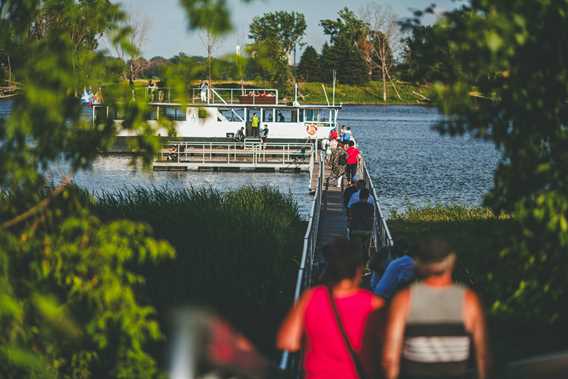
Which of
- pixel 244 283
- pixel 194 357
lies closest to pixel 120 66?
pixel 194 357

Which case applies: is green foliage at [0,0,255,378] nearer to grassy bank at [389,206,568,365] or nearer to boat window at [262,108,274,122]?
grassy bank at [389,206,568,365]

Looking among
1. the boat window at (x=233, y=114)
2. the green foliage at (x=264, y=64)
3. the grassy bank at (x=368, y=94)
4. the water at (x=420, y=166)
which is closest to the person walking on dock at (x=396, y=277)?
the green foliage at (x=264, y=64)

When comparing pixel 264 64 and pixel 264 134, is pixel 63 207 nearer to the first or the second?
pixel 264 64

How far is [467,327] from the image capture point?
15.0ft

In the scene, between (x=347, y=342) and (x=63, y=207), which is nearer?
(x=347, y=342)

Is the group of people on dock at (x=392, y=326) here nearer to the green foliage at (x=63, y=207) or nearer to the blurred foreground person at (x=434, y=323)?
the blurred foreground person at (x=434, y=323)

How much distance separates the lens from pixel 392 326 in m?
4.50

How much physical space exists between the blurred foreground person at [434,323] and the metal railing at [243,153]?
4455cm

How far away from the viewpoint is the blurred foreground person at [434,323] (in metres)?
4.50

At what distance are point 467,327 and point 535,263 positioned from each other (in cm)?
86

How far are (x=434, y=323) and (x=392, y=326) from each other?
20cm

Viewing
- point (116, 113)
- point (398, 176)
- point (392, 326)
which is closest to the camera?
point (392, 326)

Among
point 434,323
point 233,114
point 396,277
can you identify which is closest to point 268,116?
point 233,114

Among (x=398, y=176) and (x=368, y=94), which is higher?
(x=368, y=94)
